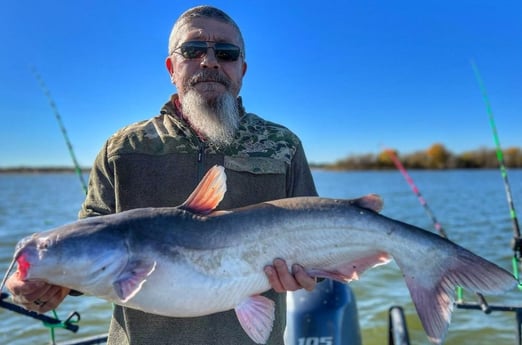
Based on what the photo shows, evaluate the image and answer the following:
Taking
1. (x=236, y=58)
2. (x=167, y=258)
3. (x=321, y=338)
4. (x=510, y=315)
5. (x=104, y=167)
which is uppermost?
(x=236, y=58)

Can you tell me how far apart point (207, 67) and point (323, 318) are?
2876mm

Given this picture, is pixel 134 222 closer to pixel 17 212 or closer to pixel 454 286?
pixel 454 286

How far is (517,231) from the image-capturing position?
5.75m

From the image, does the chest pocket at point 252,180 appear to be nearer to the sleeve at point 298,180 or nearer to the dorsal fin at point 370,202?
the sleeve at point 298,180

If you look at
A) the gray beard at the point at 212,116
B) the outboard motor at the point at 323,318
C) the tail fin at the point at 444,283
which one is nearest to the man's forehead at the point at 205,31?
the gray beard at the point at 212,116

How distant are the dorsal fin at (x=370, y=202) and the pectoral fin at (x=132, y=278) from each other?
1165 millimetres

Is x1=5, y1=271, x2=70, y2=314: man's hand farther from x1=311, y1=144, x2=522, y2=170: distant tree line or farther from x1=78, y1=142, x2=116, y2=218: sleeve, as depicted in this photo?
x1=311, y1=144, x2=522, y2=170: distant tree line

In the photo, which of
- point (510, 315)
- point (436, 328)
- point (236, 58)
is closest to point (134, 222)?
point (236, 58)

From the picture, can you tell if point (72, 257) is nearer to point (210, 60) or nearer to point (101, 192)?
point (101, 192)

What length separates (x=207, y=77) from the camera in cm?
312

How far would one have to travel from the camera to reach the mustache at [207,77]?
312 centimetres

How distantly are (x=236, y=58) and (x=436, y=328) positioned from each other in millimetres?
2092

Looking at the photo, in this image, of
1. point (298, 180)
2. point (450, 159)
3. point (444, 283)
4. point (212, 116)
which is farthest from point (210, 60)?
point (450, 159)

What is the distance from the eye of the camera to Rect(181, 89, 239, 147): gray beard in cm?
309
